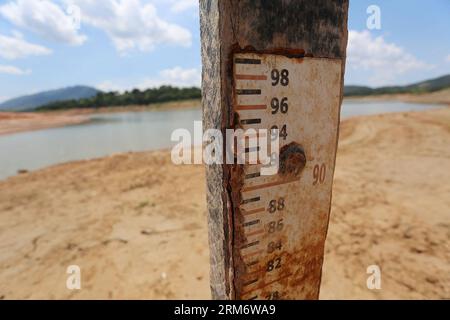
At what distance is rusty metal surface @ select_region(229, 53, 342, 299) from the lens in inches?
42.5

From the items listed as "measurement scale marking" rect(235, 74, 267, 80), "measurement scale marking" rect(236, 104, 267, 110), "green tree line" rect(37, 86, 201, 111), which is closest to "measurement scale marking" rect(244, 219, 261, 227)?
"measurement scale marking" rect(236, 104, 267, 110)

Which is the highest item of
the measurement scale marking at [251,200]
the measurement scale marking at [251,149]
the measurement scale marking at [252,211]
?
the measurement scale marking at [251,149]

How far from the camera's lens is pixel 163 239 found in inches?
157

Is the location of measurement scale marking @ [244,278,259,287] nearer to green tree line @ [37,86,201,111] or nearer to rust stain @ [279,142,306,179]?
rust stain @ [279,142,306,179]

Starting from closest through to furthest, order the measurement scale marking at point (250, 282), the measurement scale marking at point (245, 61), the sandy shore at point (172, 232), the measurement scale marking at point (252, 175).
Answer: the measurement scale marking at point (245, 61), the measurement scale marking at point (252, 175), the measurement scale marking at point (250, 282), the sandy shore at point (172, 232)

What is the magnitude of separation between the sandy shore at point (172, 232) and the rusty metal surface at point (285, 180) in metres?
1.76

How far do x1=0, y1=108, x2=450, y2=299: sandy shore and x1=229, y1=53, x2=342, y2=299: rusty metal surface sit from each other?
176 centimetres

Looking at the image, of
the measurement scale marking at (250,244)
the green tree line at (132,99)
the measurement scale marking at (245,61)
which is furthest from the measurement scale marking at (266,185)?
the green tree line at (132,99)

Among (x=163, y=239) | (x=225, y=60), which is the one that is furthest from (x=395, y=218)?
(x=225, y=60)

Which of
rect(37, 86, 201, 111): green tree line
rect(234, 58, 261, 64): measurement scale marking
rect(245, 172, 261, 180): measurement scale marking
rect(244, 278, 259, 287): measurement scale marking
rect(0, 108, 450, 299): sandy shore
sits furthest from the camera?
rect(37, 86, 201, 111): green tree line

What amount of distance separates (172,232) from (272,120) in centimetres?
342

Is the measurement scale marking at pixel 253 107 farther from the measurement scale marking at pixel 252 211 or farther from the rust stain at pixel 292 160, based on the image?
the measurement scale marking at pixel 252 211

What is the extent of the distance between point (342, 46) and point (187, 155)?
821 centimetres

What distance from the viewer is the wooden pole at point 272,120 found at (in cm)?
101
